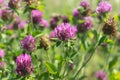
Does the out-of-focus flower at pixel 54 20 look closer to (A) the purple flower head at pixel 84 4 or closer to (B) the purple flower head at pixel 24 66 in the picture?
(A) the purple flower head at pixel 84 4

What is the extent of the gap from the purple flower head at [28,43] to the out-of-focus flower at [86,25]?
1055 millimetres

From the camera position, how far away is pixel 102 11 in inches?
146

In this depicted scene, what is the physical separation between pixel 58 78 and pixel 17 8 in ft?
3.18

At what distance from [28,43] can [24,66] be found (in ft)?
1.02

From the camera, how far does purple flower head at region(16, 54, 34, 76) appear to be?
119 inches

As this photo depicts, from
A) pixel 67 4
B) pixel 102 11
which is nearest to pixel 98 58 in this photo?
pixel 102 11

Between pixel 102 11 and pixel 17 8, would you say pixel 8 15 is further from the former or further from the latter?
pixel 102 11

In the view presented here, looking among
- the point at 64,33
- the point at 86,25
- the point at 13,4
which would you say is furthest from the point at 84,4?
the point at 64,33

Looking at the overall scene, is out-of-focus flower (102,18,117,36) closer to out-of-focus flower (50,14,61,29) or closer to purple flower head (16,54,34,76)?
purple flower head (16,54,34,76)

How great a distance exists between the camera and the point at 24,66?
3037mm

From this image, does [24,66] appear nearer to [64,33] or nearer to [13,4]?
[64,33]

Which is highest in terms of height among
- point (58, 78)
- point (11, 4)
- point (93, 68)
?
point (11, 4)

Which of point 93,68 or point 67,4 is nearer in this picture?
point 93,68

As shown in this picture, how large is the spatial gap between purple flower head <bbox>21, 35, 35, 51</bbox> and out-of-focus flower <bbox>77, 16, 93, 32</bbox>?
3.46 feet
